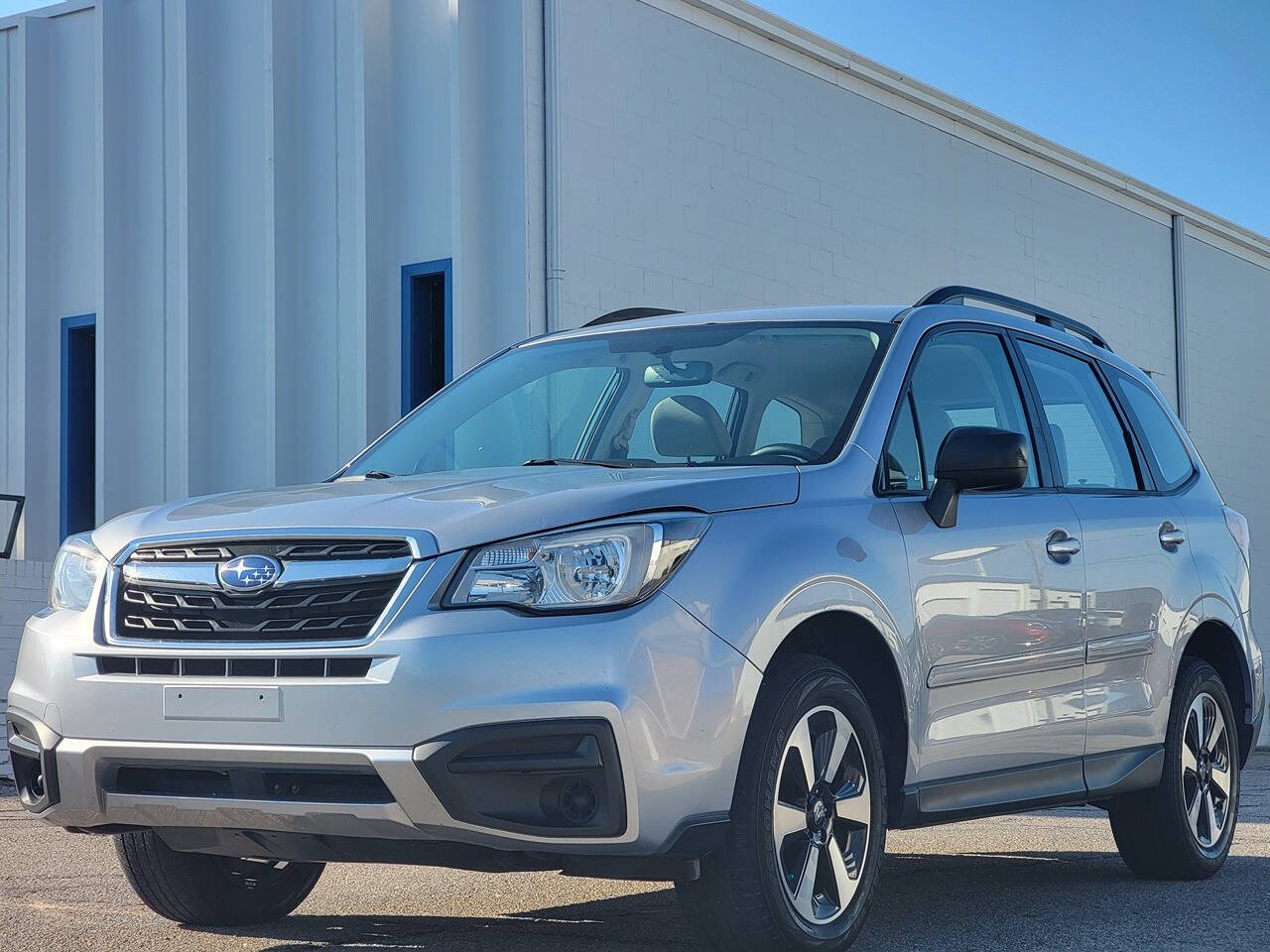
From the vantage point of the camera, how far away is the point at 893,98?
20094mm

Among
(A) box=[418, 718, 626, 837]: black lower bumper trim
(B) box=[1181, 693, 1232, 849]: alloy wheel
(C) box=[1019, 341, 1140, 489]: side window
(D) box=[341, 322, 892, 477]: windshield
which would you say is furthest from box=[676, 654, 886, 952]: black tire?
(B) box=[1181, 693, 1232, 849]: alloy wheel

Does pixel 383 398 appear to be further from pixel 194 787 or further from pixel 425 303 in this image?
pixel 194 787

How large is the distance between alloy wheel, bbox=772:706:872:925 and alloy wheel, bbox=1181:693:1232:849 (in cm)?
236

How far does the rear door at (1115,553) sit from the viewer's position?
6113 mm

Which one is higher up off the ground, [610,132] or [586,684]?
[610,132]

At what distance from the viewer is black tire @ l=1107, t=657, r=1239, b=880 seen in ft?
21.8

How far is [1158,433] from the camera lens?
7316 millimetres

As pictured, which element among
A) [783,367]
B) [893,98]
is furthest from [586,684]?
[893,98]

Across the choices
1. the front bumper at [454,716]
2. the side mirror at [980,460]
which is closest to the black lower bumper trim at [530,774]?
the front bumper at [454,716]

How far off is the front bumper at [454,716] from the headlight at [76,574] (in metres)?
0.39

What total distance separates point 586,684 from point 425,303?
12027 millimetres

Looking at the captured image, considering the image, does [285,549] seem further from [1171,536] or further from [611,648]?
[1171,536]

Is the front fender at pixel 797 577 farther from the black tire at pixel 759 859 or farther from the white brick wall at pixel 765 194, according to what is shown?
the white brick wall at pixel 765 194

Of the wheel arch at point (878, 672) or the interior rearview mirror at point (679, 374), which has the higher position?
the interior rearview mirror at point (679, 374)
